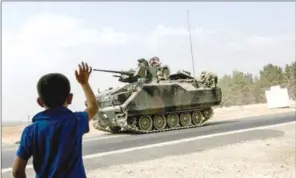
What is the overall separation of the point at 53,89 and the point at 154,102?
15.6 meters

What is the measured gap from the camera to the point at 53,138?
2.26m

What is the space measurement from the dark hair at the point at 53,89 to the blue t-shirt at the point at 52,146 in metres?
0.07

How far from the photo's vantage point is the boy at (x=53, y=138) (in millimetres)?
2252

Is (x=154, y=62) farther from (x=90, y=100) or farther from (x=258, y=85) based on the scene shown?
(x=258, y=85)

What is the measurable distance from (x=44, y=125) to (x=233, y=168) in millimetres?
5632

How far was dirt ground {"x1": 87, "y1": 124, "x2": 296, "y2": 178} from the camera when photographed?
22.8ft

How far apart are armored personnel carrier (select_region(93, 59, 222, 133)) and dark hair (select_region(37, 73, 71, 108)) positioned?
14550 millimetres

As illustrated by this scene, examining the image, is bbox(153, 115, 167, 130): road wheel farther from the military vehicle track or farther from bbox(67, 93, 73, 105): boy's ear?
bbox(67, 93, 73, 105): boy's ear

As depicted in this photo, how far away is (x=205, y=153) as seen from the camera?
945 centimetres

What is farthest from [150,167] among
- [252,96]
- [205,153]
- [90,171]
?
[252,96]

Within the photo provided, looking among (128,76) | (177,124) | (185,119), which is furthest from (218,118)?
(128,76)

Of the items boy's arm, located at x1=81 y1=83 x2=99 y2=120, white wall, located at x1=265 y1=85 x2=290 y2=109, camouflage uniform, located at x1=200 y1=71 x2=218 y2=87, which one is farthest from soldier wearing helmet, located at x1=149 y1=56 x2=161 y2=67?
boy's arm, located at x1=81 y1=83 x2=99 y2=120

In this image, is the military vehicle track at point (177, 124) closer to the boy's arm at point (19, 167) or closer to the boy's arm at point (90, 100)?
the boy's arm at point (90, 100)

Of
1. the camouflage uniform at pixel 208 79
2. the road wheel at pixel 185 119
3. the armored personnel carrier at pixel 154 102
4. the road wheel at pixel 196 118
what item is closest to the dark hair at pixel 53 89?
the armored personnel carrier at pixel 154 102
